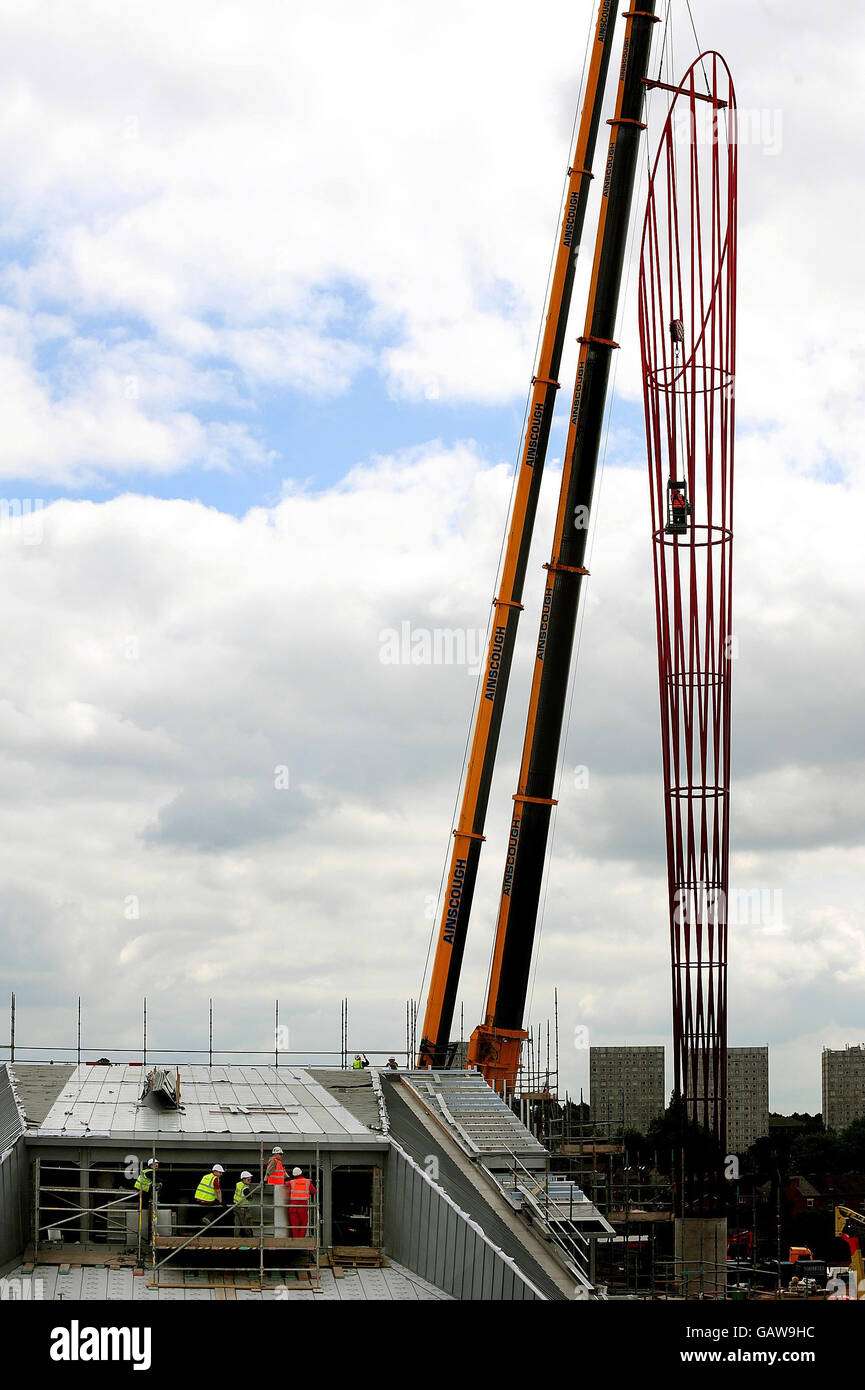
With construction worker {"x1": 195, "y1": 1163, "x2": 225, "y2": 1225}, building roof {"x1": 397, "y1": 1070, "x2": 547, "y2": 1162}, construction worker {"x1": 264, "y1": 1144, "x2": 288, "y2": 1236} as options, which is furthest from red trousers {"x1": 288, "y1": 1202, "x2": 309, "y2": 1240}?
building roof {"x1": 397, "y1": 1070, "x2": 547, "y2": 1162}

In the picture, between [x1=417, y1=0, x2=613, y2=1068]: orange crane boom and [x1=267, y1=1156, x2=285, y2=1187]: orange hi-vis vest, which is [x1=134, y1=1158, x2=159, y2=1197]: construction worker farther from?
[x1=417, y1=0, x2=613, y2=1068]: orange crane boom

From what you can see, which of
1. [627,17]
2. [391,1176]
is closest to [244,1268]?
[391,1176]

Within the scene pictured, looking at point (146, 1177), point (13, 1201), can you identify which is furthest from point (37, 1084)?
point (13, 1201)

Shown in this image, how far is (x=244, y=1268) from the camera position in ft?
97.7

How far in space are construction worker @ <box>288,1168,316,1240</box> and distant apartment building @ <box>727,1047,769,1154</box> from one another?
130669 mm

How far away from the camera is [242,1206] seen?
30781mm

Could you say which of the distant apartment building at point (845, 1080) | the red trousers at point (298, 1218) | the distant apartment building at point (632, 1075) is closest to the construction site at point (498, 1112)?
the red trousers at point (298, 1218)

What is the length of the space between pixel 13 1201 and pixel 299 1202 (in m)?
5.25

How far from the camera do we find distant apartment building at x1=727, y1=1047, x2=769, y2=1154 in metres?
157

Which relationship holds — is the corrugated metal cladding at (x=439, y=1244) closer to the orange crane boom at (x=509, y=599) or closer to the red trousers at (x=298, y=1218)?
the red trousers at (x=298, y=1218)

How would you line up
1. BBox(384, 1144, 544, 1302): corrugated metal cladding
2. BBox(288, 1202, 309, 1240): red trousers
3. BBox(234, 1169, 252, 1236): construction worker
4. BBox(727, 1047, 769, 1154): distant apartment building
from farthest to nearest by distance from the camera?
BBox(727, 1047, 769, 1154): distant apartment building → BBox(288, 1202, 309, 1240): red trousers → BBox(234, 1169, 252, 1236): construction worker → BBox(384, 1144, 544, 1302): corrugated metal cladding

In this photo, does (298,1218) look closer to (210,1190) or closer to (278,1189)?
(278,1189)
